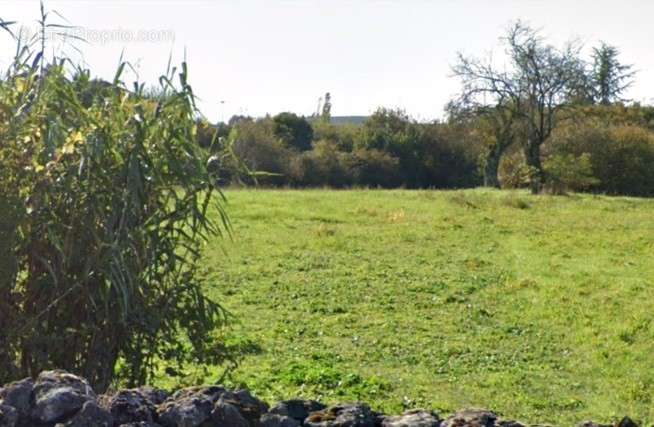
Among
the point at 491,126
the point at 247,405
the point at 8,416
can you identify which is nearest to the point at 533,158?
the point at 491,126

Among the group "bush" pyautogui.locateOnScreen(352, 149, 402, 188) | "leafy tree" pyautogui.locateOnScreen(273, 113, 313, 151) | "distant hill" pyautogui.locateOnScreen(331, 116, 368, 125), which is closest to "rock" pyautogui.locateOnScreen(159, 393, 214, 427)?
"bush" pyautogui.locateOnScreen(352, 149, 402, 188)

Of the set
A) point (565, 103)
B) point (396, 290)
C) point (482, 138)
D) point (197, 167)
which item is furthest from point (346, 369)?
point (482, 138)

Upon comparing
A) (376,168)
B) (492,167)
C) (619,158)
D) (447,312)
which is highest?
(619,158)

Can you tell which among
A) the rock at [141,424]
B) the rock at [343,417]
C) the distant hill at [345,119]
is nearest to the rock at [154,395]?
the rock at [141,424]

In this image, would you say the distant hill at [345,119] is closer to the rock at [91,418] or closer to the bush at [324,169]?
the bush at [324,169]

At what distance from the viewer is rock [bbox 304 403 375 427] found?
2.75 m

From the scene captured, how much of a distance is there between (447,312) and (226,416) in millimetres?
6781

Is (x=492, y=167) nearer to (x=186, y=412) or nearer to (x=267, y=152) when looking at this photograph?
(x=267, y=152)

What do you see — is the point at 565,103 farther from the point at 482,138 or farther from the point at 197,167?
the point at 197,167

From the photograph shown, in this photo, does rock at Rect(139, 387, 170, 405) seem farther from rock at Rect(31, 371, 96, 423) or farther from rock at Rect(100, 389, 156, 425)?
rock at Rect(31, 371, 96, 423)

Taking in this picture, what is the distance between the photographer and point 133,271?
13.0 feet

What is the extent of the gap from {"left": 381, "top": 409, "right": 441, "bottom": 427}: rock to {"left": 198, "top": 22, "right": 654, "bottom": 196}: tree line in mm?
25997

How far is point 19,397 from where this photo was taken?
8.73ft

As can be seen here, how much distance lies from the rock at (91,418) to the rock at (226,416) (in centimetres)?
33
